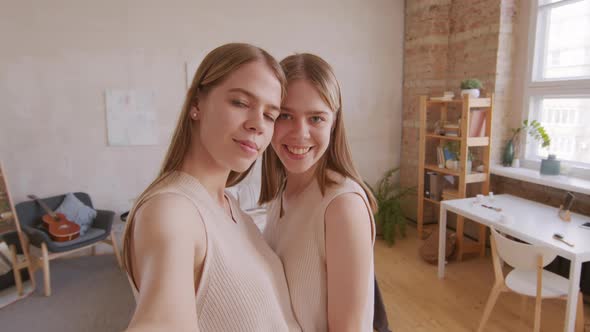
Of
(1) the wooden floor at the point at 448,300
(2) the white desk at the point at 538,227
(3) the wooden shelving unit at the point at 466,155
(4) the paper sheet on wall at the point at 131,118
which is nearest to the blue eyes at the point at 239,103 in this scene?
(2) the white desk at the point at 538,227

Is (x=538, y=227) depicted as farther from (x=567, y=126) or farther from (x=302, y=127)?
(x=302, y=127)

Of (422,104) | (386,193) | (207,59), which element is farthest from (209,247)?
(386,193)

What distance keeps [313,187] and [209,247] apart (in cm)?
43

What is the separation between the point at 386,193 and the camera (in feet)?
15.6

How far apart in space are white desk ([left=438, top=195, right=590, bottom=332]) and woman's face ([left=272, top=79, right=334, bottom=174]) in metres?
1.98

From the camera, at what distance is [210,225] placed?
75cm

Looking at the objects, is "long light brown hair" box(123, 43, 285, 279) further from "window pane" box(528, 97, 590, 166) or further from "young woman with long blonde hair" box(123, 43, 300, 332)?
"window pane" box(528, 97, 590, 166)

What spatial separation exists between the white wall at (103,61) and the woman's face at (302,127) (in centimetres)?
346

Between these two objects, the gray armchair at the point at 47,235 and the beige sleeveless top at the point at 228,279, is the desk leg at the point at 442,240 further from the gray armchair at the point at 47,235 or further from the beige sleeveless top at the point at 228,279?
the gray armchair at the point at 47,235

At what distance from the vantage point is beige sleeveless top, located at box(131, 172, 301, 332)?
0.72 meters

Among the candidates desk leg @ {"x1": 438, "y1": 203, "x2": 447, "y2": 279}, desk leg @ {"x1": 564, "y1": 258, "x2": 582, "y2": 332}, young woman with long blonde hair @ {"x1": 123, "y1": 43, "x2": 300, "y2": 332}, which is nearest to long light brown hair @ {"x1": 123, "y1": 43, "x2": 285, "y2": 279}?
young woman with long blonde hair @ {"x1": 123, "y1": 43, "x2": 300, "y2": 332}

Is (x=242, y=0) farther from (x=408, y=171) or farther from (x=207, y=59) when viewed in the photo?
(x=207, y=59)

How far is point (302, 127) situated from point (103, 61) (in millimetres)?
3640

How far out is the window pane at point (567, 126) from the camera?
3.33 metres
